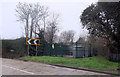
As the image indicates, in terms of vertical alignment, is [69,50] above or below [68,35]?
below

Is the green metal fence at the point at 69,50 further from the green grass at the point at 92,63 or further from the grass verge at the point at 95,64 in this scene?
the grass verge at the point at 95,64

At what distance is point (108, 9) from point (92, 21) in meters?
2.72

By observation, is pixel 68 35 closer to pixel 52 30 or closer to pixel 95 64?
pixel 52 30

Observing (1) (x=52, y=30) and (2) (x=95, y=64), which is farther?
(1) (x=52, y=30)

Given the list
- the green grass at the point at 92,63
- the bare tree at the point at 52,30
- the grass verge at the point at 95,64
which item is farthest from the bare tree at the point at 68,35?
the grass verge at the point at 95,64

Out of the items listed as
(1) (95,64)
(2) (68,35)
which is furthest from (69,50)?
(2) (68,35)

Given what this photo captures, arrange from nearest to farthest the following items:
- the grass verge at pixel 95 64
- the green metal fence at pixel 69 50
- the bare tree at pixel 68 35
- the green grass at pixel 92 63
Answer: the grass verge at pixel 95 64, the green grass at pixel 92 63, the green metal fence at pixel 69 50, the bare tree at pixel 68 35

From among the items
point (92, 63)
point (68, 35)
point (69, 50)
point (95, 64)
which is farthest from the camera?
point (68, 35)

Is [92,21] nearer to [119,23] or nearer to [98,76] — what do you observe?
[119,23]

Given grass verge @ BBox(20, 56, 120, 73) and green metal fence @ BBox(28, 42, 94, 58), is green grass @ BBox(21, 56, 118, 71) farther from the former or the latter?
green metal fence @ BBox(28, 42, 94, 58)

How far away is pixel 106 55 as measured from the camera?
16125 millimetres

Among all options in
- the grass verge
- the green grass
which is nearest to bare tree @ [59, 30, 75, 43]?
the green grass

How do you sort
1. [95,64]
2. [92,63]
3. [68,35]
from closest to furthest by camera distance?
[95,64], [92,63], [68,35]

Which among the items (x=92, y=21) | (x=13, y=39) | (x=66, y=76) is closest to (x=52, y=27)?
(x=13, y=39)
